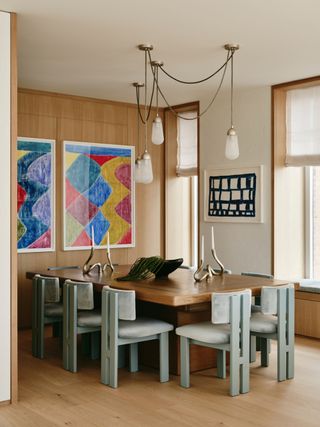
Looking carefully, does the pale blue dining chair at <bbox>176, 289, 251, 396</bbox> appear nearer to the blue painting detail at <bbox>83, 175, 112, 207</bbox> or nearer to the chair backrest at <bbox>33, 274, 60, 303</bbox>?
the chair backrest at <bbox>33, 274, 60, 303</bbox>

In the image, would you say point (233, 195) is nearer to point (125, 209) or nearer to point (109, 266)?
point (125, 209)

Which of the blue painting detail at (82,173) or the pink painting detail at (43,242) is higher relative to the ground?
the blue painting detail at (82,173)

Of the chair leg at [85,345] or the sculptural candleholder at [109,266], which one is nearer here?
the chair leg at [85,345]

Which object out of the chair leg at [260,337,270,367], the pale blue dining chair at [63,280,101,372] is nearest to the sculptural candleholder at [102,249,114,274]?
the pale blue dining chair at [63,280,101,372]

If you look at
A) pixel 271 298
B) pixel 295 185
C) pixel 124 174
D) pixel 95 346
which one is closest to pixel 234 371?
pixel 271 298

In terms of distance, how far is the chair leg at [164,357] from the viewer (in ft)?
14.7

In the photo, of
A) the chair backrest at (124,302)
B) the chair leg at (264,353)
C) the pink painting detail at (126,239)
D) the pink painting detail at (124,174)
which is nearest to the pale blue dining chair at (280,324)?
the chair leg at (264,353)

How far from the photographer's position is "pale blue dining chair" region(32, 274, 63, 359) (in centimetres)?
518

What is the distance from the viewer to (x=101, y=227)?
23.3 feet

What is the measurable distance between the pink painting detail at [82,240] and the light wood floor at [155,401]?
2099mm
